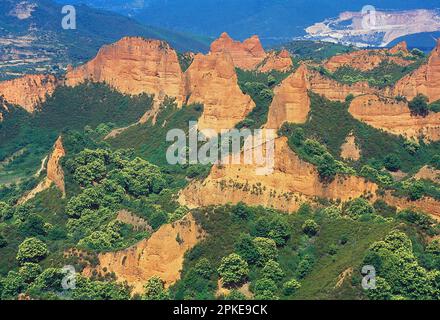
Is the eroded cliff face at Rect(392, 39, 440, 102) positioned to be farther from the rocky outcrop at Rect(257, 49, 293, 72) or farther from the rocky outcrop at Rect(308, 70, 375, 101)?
the rocky outcrop at Rect(257, 49, 293, 72)

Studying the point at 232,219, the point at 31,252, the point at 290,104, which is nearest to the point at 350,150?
the point at 290,104

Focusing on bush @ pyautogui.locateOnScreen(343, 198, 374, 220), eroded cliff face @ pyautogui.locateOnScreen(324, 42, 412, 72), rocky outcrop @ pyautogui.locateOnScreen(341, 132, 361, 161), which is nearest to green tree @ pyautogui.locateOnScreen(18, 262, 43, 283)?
bush @ pyautogui.locateOnScreen(343, 198, 374, 220)

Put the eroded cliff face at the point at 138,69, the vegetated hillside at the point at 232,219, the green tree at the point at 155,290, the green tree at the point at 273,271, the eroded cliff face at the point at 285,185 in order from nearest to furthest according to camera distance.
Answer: the green tree at the point at 155,290
the vegetated hillside at the point at 232,219
the green tree at the point at 273,271
the eroded cliff face at the point at 285,185
the eroded cliff face at the point at 138,69

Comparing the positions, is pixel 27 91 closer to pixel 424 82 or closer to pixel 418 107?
pixel 424 82

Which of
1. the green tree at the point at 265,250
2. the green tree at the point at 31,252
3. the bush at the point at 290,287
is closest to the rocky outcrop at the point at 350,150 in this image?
the green tree at the point at 265,250

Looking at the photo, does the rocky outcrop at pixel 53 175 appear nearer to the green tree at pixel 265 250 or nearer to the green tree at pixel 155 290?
the green tree at pixel 155 290
